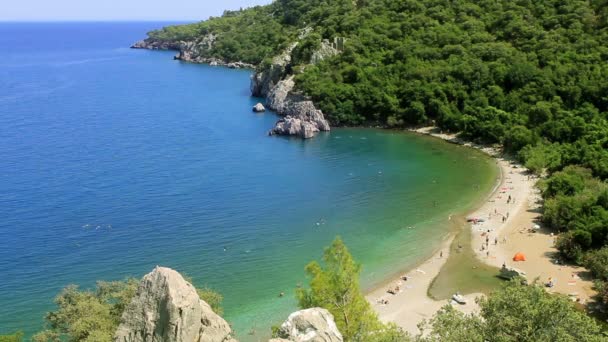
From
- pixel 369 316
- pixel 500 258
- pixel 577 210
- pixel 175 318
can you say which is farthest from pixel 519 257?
pixel 175 318

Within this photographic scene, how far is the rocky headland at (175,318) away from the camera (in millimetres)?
13234

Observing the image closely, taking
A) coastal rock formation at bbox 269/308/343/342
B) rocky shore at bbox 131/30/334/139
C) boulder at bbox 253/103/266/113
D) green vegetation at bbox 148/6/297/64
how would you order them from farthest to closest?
green vegetation at bbox 148/6/297/64
boulder at bbox 253/103/266/113
rocky shore at bbox 131/30/334/139
coastal rock formation at bbox 269/308/343/342

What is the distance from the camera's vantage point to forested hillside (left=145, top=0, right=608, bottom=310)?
58.3 metres

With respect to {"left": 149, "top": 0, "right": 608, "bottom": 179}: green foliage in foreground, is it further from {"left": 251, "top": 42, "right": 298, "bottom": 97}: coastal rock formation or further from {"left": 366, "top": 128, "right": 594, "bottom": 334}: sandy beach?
{"left": 366, "top": 128, "right": 594, "bottom": 334}: sandy beach

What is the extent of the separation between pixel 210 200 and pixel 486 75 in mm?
49832

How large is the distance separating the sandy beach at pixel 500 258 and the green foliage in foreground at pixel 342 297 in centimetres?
960

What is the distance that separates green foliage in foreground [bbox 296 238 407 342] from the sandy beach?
31.5ft

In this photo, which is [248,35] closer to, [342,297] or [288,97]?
[288,97]

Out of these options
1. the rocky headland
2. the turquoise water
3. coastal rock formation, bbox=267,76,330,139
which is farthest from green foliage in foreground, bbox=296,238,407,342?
coastal rock formation, bbox=267,76,330,139

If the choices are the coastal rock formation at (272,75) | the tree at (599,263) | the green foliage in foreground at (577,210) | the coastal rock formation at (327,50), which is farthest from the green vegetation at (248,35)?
the tree at (599,263)

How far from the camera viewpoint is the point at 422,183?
2239 inches

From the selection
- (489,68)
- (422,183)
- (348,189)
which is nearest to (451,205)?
(422,183)

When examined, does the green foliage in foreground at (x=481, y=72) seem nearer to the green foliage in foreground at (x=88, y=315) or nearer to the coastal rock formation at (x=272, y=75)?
the coastal rock formation at (x=272, y=75)

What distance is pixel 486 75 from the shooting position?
78.8 metres
